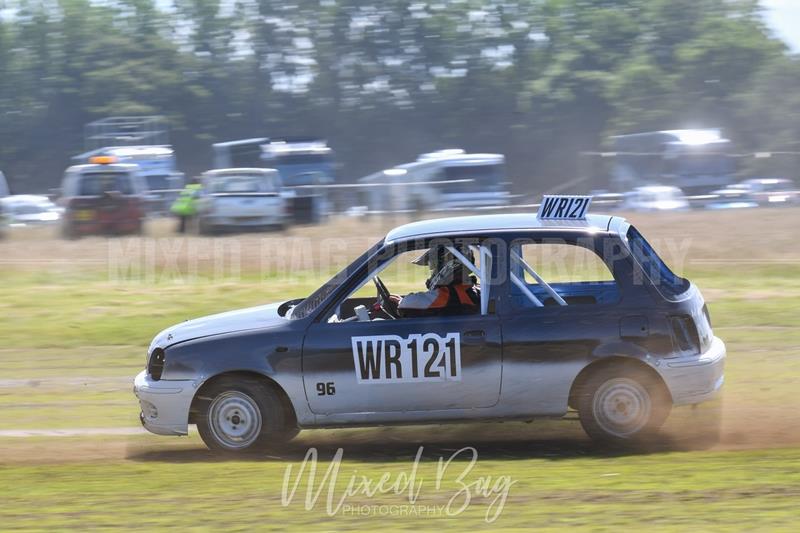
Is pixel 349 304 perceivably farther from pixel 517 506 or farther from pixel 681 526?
pixel 681 526

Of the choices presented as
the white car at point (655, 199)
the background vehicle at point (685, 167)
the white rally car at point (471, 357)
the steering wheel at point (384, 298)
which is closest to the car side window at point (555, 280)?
the white rally car at point (471, 357)

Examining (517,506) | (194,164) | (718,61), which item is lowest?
(194,164)

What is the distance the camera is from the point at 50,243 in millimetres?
23078

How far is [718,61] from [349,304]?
56.4 m

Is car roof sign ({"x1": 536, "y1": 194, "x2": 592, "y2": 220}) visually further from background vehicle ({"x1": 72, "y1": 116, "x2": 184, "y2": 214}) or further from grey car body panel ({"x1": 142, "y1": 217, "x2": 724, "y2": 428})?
background vehicle ({"x1": 72, "y1": 116, "x2": 184, "y2": 214})

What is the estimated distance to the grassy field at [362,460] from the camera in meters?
5.78

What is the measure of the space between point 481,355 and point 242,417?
1696mm

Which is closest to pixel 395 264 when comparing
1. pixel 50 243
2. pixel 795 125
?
pixel 50 243

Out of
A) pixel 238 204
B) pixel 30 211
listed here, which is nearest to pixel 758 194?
pixel 238 204

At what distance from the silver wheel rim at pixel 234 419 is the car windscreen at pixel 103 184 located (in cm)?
1853

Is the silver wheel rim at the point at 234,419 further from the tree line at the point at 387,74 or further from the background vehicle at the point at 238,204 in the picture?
the tree line at the point at 387,74

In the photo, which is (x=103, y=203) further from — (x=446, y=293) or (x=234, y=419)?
(x=446, y=293)

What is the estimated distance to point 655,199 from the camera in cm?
2914

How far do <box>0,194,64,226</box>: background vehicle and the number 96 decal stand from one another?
63.8 feet
